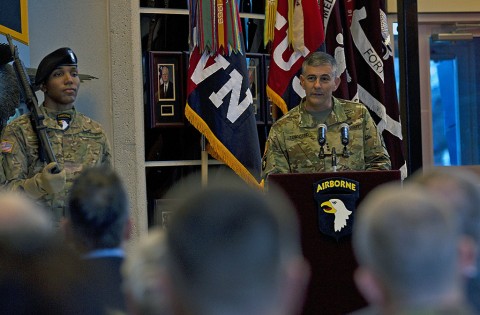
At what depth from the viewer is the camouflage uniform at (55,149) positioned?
14.6 feet

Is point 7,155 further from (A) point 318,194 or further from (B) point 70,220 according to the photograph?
(B) point 70,220

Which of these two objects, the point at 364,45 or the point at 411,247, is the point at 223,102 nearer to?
the point at 364,45

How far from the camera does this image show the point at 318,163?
15.0 ft

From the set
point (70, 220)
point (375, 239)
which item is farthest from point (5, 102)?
point (375, 239)

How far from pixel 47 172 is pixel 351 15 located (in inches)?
118

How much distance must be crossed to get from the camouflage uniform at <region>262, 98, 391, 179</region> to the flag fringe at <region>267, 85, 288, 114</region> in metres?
1.18

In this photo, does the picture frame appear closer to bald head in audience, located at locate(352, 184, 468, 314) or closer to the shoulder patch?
the shoulder patch

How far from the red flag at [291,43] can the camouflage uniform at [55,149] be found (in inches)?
63.6

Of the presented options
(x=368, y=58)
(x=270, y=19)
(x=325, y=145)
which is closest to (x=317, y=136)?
(x=325, y=145)

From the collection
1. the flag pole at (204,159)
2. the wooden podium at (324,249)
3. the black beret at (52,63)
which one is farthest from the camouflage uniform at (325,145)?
the flag pole at (204,159)

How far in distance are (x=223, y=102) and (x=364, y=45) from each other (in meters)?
1.21

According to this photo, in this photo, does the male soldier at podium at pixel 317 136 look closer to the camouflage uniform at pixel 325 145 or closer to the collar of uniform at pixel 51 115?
the camouflage uniform at pixel 325 145

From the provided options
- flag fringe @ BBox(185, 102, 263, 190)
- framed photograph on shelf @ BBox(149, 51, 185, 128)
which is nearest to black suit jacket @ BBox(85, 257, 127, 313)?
flag fringe @ BBox(185, 102, 263, 190)

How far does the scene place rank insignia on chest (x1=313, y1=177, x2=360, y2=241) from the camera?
155 inches
